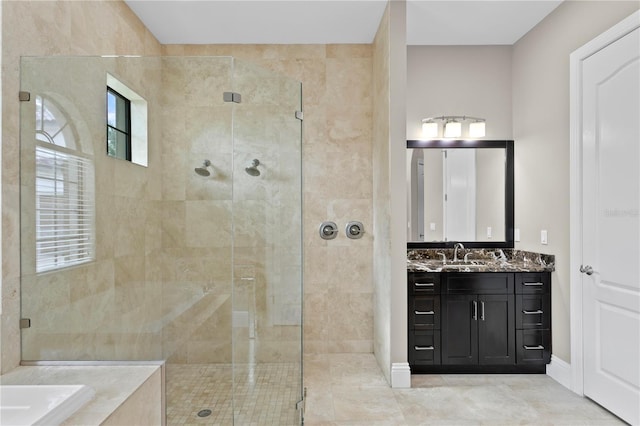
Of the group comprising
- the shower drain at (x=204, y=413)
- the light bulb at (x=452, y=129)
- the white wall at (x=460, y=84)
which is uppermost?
the white wall at (x=460, y=84)

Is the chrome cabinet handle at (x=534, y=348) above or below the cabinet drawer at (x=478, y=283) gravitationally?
below

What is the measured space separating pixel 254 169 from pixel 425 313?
5.97 feet

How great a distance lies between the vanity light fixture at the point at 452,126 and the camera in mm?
3584

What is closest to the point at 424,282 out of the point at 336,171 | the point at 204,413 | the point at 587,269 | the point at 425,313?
the point at 425,313

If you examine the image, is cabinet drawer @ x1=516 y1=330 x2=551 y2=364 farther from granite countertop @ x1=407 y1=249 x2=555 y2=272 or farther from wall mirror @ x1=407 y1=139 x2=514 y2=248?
wall mirror @ x1=407 y1=139 x2=514 y2=248

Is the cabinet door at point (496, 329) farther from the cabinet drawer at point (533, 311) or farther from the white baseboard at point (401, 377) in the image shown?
the white baseboard at point (401, 377)

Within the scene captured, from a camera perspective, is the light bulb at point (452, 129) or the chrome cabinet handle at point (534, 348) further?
the light bulb at point (452, 129)

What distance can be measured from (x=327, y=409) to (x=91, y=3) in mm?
2959

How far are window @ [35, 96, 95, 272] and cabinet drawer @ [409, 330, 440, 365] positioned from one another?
228cm

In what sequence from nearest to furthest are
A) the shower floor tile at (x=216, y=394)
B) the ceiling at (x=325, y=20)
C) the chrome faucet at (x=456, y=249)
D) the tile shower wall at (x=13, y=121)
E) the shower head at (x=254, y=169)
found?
the tile shower wall at (x=13, y=121) < the shower floor tile at (x=216, y=394) < the shower head at (x=254, y=169) < the ceiling at (x=325, y=20) < the chrome faucet at (x=456, y=249)

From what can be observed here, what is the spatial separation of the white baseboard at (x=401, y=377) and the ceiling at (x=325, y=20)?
8.74 ft

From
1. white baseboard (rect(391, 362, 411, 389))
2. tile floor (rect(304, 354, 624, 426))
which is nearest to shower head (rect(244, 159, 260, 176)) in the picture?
tile floor (rect(304, 354, 624, 426))

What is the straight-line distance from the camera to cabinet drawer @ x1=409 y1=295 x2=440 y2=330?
305cm

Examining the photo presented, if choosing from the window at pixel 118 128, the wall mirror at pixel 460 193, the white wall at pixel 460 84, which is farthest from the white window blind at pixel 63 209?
the white wall at pixel 460 84
